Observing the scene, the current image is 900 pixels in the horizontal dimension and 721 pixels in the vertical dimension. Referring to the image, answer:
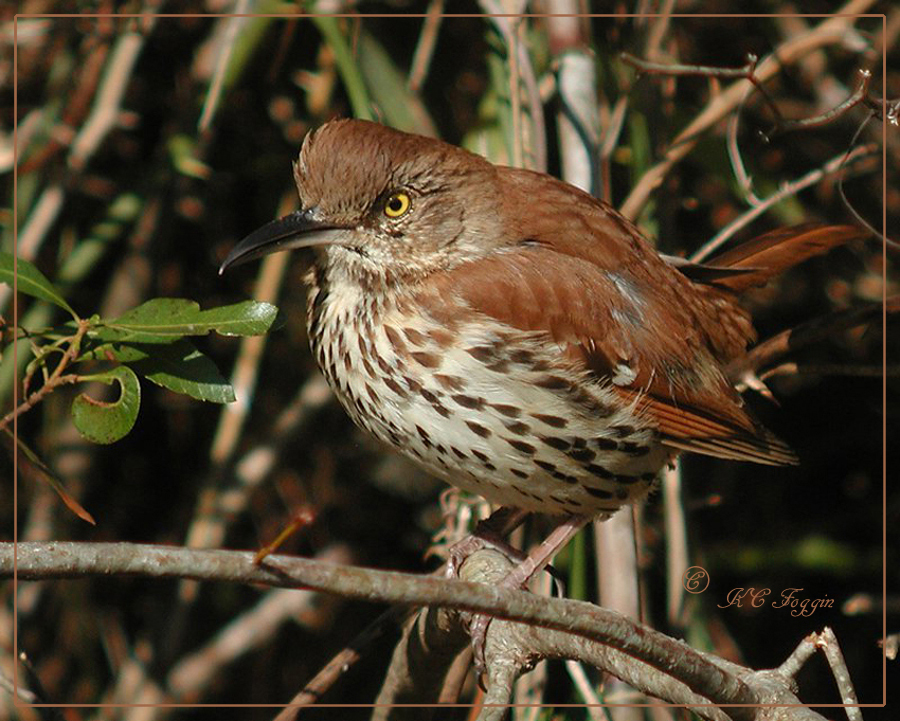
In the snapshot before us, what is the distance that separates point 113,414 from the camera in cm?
225

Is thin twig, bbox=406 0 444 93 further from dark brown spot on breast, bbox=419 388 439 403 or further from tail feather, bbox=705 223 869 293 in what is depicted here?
dark brown spot on breast, bbox=419 388 439 403

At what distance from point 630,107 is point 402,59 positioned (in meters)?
0.93

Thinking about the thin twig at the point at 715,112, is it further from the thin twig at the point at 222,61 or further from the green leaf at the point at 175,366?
the green leaf at the point at 175,366

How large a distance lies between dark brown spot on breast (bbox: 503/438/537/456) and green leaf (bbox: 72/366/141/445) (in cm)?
89

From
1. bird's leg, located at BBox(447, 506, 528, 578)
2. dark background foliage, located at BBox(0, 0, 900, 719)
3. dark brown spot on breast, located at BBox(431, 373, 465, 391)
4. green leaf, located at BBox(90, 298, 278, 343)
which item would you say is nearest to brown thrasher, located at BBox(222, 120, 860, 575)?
dark brown spot on breast, located at BBox(431, 373, 465, 391)

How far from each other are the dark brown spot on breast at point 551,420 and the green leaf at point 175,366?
2.58 ft

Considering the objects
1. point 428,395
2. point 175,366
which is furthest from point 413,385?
point 175,366

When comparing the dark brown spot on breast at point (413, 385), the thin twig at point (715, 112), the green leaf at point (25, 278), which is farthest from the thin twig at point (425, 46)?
the green leaf at point (25, 278)

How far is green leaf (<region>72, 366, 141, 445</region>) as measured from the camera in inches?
87.5

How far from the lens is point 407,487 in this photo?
489 cm

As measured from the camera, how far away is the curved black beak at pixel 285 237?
8.84 feet

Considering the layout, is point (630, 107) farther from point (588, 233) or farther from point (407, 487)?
point (407, 487)
